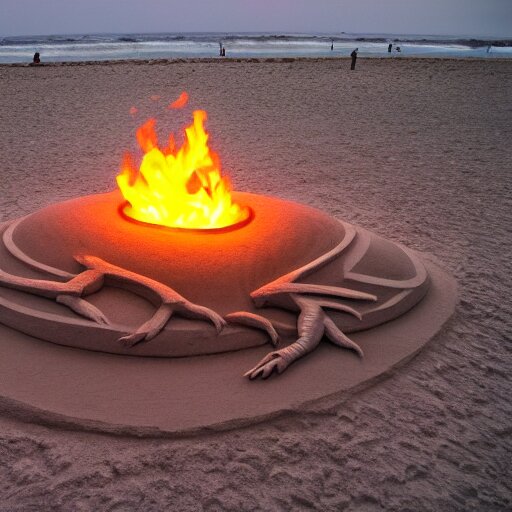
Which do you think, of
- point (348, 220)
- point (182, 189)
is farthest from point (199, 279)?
point (348, 220)

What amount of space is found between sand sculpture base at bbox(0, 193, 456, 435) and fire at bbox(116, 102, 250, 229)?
0.20 m

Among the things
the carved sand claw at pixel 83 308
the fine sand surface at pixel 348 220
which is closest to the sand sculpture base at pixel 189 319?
the carved sand claw at pixel 83 308

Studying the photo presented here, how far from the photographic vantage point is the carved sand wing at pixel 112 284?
2.49 meters

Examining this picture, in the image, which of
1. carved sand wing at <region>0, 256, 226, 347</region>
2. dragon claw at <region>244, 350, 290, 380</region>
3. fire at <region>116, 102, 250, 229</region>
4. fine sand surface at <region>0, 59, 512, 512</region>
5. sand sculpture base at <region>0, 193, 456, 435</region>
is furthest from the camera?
fire at <region>116, 102, 250, 229</region>

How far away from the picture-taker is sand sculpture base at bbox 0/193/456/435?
2238 mm

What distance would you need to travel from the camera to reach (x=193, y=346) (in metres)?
2.49

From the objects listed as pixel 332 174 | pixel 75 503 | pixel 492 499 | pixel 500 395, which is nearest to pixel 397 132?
pixel 332 174

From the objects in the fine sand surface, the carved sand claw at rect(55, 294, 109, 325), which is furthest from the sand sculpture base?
the fine sand surface

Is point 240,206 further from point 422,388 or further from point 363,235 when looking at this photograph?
point 422,388

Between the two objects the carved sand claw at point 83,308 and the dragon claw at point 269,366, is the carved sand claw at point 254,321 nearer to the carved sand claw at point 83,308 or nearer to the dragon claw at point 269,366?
the dragon claw at point 269,366

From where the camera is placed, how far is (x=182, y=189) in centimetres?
314

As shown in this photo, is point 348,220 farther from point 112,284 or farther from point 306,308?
point 112,284

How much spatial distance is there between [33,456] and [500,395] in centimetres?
212

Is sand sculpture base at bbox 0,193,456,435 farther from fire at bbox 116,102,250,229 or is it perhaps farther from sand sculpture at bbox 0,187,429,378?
fire at bbox 116,102,250,229
